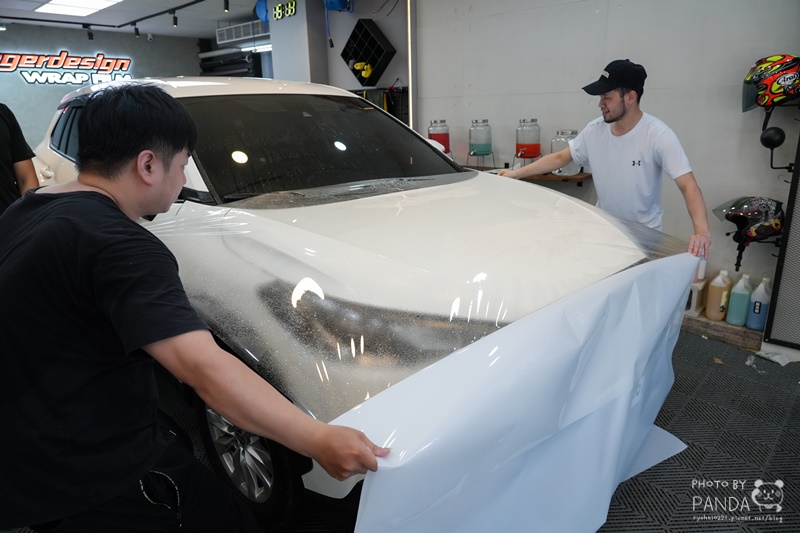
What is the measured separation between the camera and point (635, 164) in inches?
101

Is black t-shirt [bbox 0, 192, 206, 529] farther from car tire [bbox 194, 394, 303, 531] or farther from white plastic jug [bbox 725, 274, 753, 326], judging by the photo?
white plastic jug [bbox 725, 274, 753, 326]

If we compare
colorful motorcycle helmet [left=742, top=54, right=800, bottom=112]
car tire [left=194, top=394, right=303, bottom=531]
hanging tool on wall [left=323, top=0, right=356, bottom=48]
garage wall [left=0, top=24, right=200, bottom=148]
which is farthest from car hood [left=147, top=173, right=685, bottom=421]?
garage wall [left=0, top=24, right=200, bottom=148]

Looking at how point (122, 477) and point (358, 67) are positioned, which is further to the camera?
point (358, 67)

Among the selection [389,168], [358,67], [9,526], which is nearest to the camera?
[9,526]

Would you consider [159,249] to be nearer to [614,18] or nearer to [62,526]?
[62,526]

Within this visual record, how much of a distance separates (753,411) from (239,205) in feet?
8.40

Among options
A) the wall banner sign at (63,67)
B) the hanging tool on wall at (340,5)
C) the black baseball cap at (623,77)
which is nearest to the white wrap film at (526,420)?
the black baseball cap at (623,77)

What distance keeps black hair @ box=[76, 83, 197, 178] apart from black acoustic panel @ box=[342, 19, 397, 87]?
5.19 metres

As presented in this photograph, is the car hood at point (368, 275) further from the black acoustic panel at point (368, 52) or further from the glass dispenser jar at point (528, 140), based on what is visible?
the black acoustic panel at point (368, 52)

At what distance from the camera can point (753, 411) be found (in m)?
2.55

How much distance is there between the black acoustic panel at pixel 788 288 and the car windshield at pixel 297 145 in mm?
1889

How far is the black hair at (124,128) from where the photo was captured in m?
0.88

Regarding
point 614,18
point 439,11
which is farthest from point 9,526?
point 439,11

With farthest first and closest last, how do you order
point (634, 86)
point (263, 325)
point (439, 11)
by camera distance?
1. point (439, 11)
2. point (634, 86)
3. point (263, 325)
